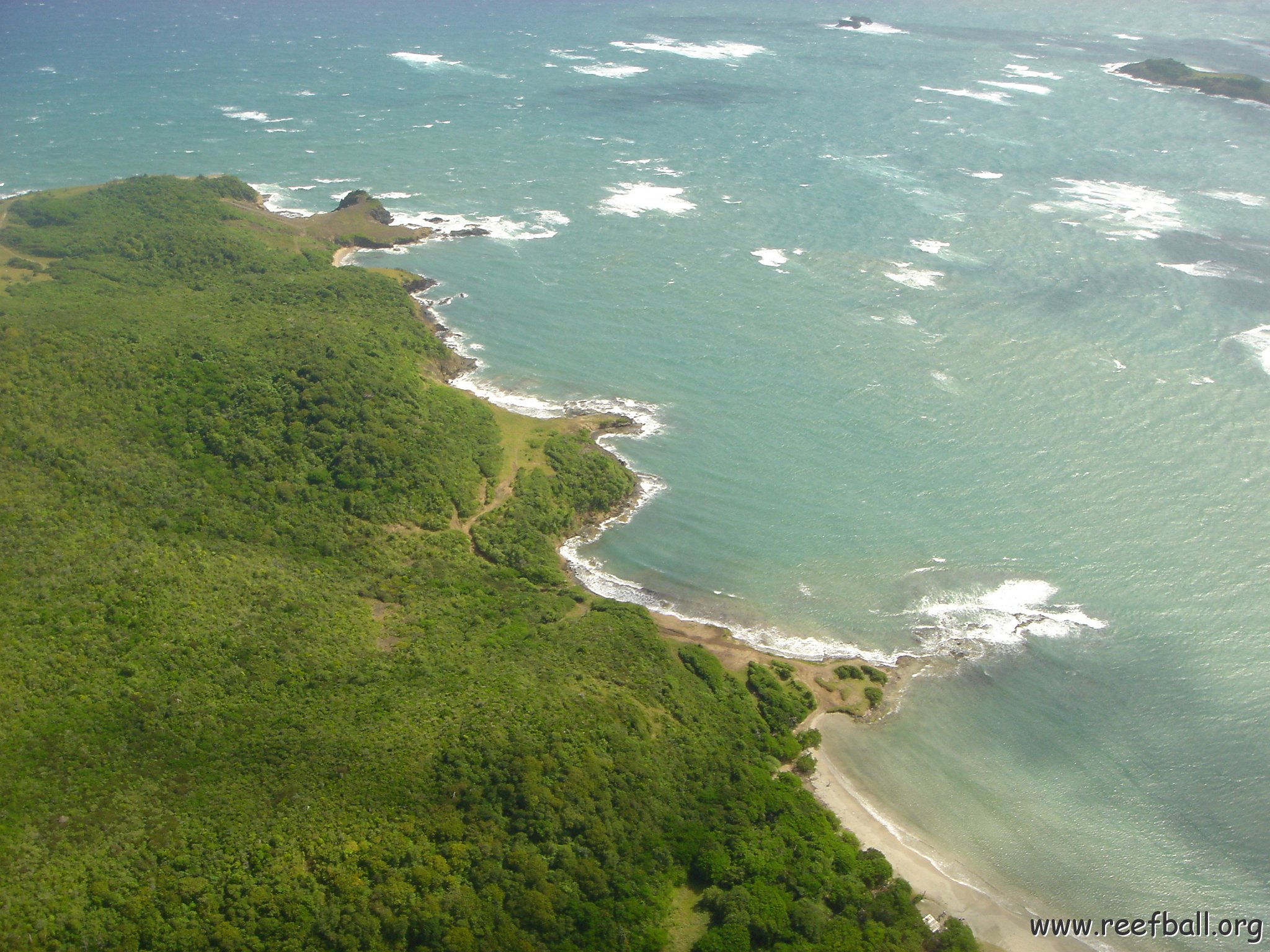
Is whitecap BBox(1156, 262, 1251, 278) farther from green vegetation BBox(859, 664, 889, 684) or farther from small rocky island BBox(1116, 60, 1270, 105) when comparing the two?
small rocky island BBox(1116, 60, 1270, 105)

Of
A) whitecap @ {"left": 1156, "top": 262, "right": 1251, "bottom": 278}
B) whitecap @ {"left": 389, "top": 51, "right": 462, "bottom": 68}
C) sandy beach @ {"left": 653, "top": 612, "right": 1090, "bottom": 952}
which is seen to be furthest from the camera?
whitecap @ {"left": 389, "top": 51, "right": 462, "bottom": 68}

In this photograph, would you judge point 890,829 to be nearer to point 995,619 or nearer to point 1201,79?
point 995,619

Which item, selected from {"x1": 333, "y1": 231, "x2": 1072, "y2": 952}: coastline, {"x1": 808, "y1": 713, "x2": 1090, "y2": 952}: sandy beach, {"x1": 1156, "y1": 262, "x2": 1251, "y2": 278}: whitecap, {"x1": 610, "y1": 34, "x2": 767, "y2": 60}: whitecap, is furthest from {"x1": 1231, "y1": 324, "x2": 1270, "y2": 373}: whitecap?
{"x1": 610, "y1": 34, "x2": 767, "y2": 60}: whitecap

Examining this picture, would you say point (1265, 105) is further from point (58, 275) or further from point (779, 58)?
point (58, 275)

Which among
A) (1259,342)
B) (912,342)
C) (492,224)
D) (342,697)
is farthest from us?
(492,224)

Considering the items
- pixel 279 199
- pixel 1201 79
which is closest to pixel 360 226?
pixel 279 199

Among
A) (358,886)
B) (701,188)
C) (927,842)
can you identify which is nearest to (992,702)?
(927,842)
